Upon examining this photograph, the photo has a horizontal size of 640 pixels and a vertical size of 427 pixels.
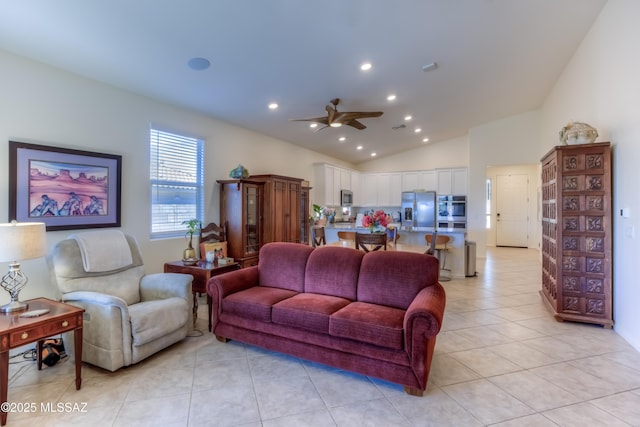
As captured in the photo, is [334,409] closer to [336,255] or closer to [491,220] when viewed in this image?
[336,255]

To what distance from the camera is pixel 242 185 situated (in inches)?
190

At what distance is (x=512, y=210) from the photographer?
32.5 ft

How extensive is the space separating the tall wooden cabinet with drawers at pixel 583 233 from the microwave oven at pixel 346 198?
525 centimetres

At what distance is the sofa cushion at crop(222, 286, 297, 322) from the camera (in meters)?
2.79

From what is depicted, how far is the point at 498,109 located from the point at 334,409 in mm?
7026

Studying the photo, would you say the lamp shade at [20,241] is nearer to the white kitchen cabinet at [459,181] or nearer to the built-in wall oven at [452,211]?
the built-in wall oven at [452,211]

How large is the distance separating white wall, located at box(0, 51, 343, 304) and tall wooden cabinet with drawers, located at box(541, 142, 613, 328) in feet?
15.5

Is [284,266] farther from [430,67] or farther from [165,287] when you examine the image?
[430,67]

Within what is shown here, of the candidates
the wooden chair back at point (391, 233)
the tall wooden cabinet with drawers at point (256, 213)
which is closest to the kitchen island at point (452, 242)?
the wooden chair back at point (391, 233)

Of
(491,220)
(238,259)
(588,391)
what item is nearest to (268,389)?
(588,391)

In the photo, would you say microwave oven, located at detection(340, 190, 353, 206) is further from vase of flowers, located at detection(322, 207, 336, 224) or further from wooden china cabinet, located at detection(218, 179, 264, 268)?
wooden china cabinet, located at detection(218, 179, 264, 268)

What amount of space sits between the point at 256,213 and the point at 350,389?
342cm

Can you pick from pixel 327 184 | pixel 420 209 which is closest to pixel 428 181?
pixel 420 209

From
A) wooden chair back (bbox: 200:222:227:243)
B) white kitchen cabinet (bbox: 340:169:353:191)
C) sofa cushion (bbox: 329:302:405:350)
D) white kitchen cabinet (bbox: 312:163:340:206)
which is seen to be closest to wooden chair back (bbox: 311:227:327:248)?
wooden chair back (bbox: 200:222:227:243)
